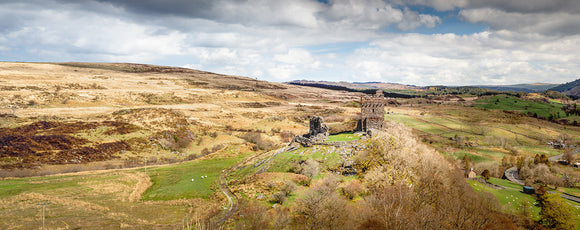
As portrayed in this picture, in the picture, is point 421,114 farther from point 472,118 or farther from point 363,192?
point 363,192

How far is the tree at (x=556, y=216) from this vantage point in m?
37.1

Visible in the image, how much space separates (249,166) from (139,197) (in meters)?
13.3

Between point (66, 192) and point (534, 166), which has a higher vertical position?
point (66, 192)

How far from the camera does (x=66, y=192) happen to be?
30.3 metres

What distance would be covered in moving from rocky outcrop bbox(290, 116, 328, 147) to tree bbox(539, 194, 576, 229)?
34.1 meters

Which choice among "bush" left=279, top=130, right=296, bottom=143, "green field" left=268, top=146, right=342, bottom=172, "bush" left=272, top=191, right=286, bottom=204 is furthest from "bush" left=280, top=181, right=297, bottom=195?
"bush" left=279, top=130, right=296, bottom=143

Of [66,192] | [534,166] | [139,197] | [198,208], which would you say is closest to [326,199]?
[198,208]

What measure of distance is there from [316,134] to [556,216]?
35.2m

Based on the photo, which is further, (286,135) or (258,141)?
(286,135)

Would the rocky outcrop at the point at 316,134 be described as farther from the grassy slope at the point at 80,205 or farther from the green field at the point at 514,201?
the green field at the point at 514,201

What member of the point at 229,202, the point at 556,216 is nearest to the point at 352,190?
the point at 229,202

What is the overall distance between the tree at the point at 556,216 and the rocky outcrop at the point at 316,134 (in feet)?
112

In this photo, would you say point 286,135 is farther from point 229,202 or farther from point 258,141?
point 229,202

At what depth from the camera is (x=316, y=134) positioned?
36.3 metres
